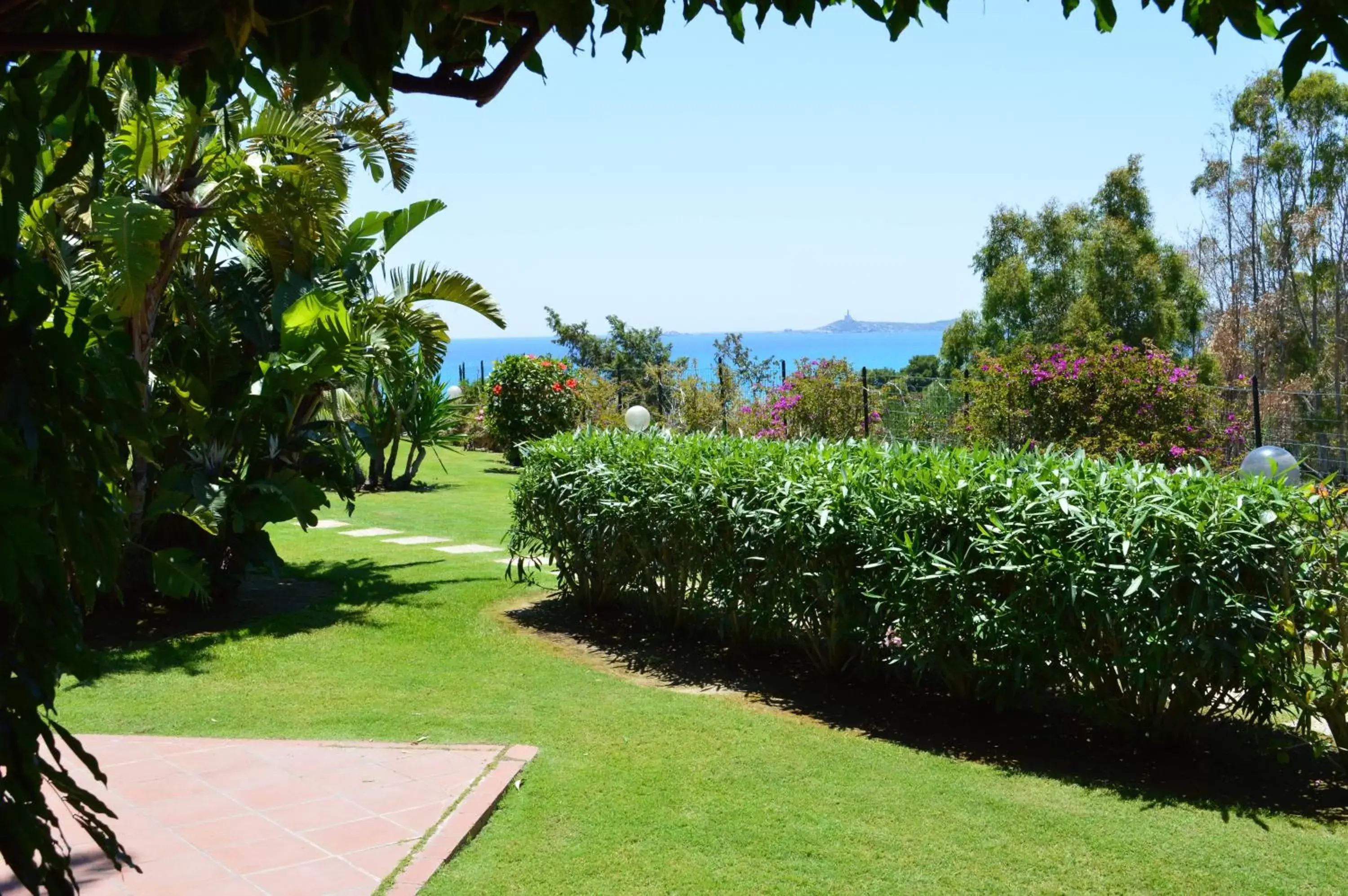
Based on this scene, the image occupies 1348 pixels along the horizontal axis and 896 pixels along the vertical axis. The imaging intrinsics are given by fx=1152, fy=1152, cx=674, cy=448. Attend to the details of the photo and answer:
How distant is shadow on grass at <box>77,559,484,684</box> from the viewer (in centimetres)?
856

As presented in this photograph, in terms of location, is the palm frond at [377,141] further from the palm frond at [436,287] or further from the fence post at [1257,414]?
the fence post at [1257,414]

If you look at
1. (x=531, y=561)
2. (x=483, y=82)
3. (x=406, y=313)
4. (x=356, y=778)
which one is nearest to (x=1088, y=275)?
(x=531, y=561)

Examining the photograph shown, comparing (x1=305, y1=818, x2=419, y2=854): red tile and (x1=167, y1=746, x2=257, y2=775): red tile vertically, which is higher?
(x1=167, y1=746, x2=257, y2=775): red tile

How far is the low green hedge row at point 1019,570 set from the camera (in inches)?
216

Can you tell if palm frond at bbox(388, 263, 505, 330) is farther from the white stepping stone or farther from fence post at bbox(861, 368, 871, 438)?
fence post at bbox(861, 368, 871, 438)

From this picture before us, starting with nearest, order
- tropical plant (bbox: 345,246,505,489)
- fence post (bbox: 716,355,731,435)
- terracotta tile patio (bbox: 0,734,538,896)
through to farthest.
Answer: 1. terracotta tile patio (bbox: 0,734,538,896)
2. tropical plant (bbox: 345,246,505,489)
3. fence post (bbox: 716,355,731,435)

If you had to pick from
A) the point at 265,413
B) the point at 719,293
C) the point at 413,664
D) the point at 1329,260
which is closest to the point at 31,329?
the point at 413,664

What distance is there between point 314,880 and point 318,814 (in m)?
0.74

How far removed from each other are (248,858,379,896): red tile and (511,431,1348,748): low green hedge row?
328cm

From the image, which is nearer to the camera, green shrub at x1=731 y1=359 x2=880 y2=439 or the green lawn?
the green lawn

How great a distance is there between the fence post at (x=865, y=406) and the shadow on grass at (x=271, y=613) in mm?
7024

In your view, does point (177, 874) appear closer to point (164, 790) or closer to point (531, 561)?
point (164, 790)

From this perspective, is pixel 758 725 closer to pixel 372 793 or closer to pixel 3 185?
pixel 372 793

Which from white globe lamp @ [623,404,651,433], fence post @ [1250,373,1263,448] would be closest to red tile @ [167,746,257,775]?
white globe lamp @ [623,404,651,433]
